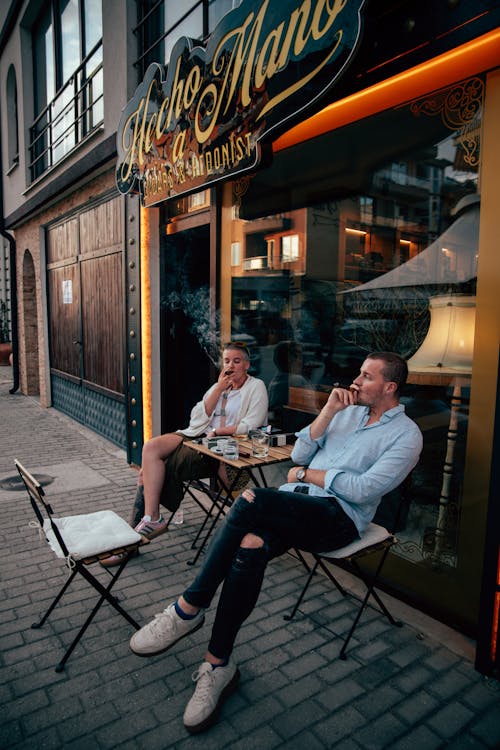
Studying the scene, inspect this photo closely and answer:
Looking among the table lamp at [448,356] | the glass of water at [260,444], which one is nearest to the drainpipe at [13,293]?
the glass of water at [260,444]

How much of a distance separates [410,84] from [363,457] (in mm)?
2342

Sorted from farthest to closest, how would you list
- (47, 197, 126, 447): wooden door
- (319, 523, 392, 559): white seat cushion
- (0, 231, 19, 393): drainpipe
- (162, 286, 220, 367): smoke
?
(0, 231, 19, 393): drainpipe → (47, 197, 126, 447): wooden door → (162, 286, 220, 367): smoke → (319, 523, 392, 559): white seat cushion

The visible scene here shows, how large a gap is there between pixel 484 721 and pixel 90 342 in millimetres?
7213

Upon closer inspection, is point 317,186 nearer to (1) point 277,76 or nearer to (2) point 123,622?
(1) point 277,76

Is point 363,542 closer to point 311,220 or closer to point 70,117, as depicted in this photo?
point 311,220

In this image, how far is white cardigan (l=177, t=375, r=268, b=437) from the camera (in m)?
3.99

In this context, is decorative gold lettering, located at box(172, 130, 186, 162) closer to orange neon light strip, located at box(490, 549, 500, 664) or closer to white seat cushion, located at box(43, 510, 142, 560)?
white seat cushion, located at box(43, 510, 142, 560)

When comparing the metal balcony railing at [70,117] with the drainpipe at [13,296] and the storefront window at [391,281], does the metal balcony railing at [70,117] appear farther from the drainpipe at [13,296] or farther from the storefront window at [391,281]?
the storefront window at [391,281]

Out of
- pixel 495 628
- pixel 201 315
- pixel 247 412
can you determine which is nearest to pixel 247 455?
pixel 247 412

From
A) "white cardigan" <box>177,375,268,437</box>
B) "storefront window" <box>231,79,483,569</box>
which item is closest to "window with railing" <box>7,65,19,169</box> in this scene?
"storefront window" <box>231,79,483,569</box>

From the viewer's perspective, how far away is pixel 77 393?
9.02 metres

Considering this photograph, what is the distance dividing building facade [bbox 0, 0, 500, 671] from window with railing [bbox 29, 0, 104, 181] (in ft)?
0.31

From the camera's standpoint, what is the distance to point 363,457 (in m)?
2.79

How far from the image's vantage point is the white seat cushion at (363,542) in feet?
8.63
